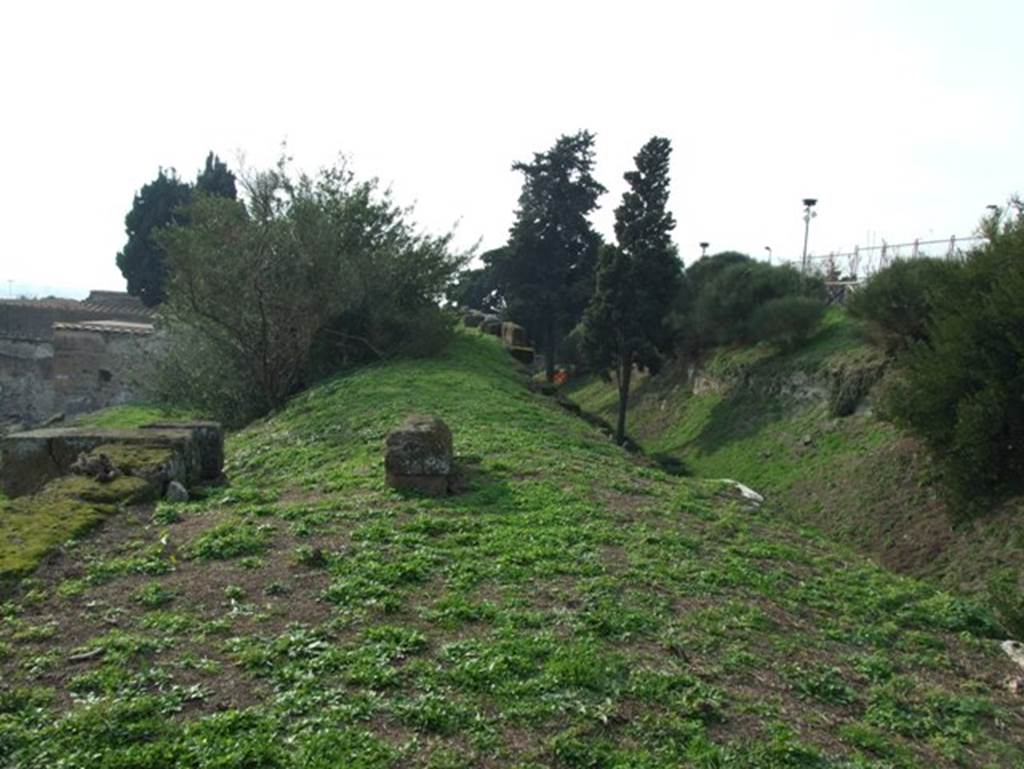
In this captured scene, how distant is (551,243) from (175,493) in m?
28.3

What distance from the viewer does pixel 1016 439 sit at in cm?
1262

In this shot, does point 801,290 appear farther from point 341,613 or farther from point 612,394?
point 341,613

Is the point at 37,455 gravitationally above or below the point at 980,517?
above

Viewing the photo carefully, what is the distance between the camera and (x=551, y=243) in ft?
112

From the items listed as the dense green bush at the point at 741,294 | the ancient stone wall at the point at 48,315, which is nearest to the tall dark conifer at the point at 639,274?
the dense green bush at the point at 741,294

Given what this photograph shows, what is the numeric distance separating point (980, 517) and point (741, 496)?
230 inches

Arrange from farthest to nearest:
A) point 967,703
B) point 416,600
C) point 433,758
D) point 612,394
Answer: point 612,394 → point 416,600 → point 967,703 → point 433,758

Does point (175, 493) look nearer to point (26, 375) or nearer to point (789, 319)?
point (789, 319)

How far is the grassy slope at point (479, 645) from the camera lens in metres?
3.43

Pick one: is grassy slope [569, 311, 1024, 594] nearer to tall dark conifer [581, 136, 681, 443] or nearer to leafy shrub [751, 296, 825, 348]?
leafy shrub [751, 296, 825, 348]

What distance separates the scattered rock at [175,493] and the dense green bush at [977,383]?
34.6ft

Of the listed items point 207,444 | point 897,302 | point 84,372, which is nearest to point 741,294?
point 897,302

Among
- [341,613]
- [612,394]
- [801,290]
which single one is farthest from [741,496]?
[612,394]

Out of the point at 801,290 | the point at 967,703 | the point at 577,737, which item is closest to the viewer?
the point at 577,737
